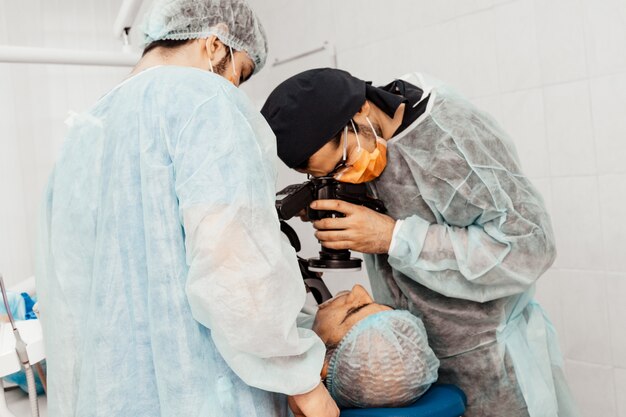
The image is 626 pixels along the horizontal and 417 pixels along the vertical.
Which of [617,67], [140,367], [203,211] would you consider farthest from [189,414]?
[617,67]

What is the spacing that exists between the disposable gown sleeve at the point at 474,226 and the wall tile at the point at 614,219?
58 cm

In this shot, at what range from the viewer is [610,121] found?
6.11 feet

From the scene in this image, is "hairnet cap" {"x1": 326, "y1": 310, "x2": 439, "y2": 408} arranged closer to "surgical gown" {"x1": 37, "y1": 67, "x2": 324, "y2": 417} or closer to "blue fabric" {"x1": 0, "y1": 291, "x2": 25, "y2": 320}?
"surgical gown" {"x1": 37, "y1": 67, "x2": 324, "y2": 417}

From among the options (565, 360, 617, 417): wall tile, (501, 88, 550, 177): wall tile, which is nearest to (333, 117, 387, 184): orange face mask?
(501, 88, 550, 177): wall tile

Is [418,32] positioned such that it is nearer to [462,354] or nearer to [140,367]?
[462,354]

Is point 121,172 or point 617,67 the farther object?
point 617,67

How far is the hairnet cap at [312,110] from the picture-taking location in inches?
55.1

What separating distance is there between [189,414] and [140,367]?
0.39ft

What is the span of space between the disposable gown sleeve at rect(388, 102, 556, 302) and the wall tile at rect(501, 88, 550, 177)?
0.67 meters

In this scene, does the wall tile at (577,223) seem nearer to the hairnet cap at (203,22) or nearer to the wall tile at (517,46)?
the wall tile at (517,46)

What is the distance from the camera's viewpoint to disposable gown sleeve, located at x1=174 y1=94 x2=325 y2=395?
969 millimetres

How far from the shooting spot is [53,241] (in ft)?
3.61

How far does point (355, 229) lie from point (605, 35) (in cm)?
108

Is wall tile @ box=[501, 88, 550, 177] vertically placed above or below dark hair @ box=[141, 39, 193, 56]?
below
